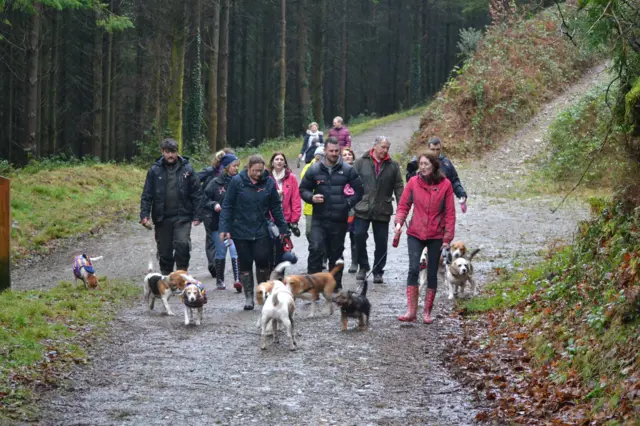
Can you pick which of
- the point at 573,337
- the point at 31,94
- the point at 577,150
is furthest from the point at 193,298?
the point at 31,94

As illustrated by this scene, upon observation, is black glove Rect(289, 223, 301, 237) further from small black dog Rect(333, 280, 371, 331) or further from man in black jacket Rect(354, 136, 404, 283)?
small black dog Rect(333, 280, 371, 331)

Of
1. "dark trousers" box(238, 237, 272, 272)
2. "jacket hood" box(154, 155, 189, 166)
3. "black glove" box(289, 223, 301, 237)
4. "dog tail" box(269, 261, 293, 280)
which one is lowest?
"dog tail" box(269, 261, 293, 280)

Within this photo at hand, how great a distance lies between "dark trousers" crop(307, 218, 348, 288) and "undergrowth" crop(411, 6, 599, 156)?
1718cm

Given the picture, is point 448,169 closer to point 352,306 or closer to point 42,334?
point 352,306

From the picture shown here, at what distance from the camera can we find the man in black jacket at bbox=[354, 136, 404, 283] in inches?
490

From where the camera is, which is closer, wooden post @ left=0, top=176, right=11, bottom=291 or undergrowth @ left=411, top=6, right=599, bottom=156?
wooden post @ left=0, top=176, right=11, bottom=291

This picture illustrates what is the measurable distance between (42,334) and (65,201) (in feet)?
41.7

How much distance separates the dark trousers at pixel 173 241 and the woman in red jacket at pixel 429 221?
10.7ft

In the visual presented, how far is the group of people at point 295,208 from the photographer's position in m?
10.2

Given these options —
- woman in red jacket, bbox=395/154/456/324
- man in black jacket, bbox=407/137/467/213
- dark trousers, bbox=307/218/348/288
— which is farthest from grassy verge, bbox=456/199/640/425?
dark trousers, bbox=307/218/348/288

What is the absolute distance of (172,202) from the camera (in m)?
11.6

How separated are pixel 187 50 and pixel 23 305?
29.2 meters

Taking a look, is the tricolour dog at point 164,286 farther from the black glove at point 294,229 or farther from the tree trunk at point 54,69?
the tree trunk at point 54,69

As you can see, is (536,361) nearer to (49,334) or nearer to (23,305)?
(49,334)
